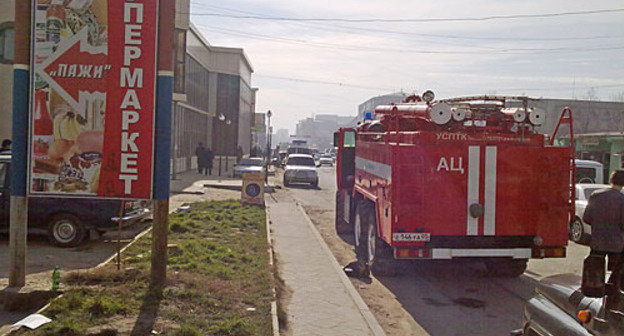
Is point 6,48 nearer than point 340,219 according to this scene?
No

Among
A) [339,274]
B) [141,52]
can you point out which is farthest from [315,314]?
[141,52]

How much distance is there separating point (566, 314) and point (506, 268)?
5993mm

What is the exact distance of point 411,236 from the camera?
8.88 m

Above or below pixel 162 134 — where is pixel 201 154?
below

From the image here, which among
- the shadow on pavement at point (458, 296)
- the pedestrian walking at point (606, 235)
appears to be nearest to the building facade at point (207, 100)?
the shadow on pavement at point (458, 296)

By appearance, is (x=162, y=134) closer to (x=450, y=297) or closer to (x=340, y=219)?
(x=450, y=297)

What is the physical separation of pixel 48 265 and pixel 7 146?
10.5 m

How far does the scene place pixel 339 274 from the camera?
9.76 m

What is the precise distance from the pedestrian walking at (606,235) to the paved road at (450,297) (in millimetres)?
2501

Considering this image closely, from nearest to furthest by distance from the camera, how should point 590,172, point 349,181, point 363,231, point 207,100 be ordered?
1. point 363,231
2. point 349,181
3. point 590,172
4. point 207,100

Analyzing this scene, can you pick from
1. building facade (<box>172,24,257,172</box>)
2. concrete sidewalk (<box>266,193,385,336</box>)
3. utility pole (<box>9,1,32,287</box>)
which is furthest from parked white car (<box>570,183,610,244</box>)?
building facade (<box>172,24,257,172</box>)

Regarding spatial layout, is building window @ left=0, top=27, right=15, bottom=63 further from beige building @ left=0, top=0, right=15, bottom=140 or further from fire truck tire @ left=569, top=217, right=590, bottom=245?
fire truck tire @ left=569, top=217, right=590, bottom=245

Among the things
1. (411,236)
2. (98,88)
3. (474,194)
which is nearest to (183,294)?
(98,88)

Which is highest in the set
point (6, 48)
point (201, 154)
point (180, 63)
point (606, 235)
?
point (180, 63)
